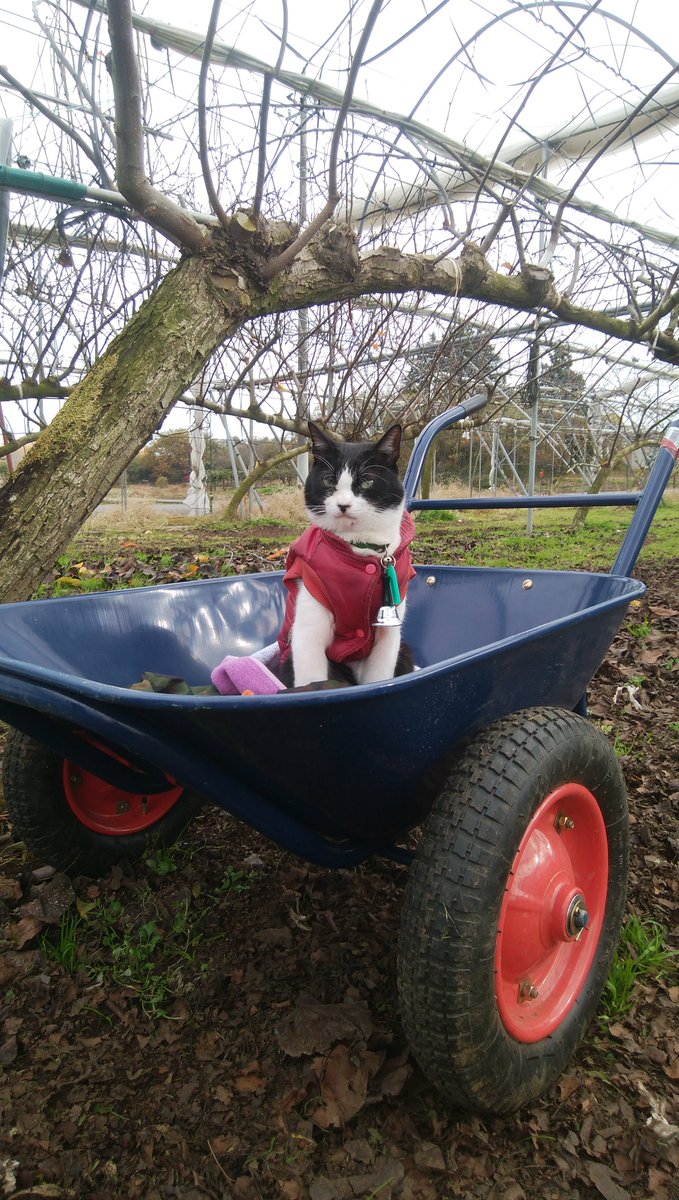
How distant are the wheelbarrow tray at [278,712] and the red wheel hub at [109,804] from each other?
0.87ft

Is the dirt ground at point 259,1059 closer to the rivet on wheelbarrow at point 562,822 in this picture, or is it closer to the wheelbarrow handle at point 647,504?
the rivet on wheelbarrow at point 562,822

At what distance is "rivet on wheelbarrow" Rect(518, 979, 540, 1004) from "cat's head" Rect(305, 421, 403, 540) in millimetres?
969

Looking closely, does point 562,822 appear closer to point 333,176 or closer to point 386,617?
point 386,617

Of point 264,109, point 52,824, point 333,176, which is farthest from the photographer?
point 333,176

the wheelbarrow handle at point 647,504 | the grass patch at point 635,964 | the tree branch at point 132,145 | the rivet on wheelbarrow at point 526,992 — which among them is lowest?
the grass patch at point 635,964

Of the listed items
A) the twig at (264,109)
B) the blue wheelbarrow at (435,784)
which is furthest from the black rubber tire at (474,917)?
the twig at (264,109)

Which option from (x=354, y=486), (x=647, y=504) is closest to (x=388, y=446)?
(x=354, y=486)

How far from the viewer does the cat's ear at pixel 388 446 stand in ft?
5.47

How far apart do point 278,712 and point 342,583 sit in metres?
0.68

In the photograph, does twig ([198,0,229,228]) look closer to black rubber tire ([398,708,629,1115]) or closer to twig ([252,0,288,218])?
twig ([252,0,288,218])

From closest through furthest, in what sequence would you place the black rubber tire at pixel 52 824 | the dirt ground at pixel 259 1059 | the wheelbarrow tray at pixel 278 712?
1. the wheelbarrow tray at pixel 278 712
2. the dirt ground at pixel 259 1059
3. the black rubber tire at pixel 52 824

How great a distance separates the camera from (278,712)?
843 millimetres

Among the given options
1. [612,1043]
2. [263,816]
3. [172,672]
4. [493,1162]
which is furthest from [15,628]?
[612,1043]

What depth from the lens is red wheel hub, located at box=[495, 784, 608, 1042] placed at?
3.64ft
